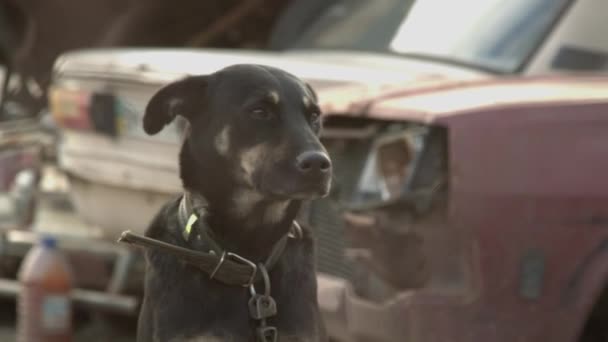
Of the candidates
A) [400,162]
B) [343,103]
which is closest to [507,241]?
[400,162]

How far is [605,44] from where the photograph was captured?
5402mm

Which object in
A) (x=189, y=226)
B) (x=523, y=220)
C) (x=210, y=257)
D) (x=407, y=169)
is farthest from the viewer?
(x=407, y=169)

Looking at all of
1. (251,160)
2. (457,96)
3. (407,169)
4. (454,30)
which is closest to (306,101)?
(251,160)

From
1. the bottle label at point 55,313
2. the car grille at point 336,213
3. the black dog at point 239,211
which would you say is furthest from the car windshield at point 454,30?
the black dog at point 239,211

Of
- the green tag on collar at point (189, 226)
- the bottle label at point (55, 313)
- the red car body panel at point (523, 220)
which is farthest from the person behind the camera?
the bottle label at point (55, 313)

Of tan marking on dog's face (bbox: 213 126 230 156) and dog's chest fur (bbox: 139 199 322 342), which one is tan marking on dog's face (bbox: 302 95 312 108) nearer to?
tan marking on dog's face (bbox: 213 126 230 156)

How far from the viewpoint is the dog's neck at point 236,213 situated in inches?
136

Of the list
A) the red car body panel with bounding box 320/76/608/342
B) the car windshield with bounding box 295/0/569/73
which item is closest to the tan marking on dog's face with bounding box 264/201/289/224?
the red car body panel with bounding box 320/76/608/342

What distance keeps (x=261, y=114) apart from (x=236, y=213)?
0.91 feet

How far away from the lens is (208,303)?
3305 mm

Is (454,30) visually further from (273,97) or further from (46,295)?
(273,97)

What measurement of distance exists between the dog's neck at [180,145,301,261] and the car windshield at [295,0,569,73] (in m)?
2.17

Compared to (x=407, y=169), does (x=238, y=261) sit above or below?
above

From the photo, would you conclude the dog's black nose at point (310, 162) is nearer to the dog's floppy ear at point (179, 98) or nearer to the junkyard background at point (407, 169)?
the dog's floppy ear at point (179, 98)
